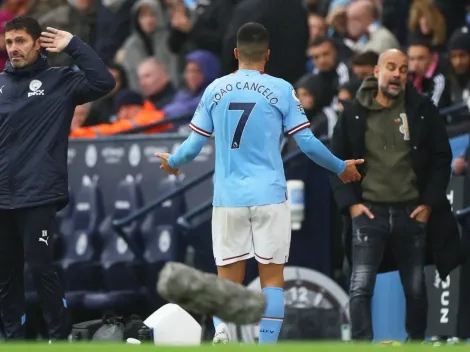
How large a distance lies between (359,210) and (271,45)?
3531 millimetres

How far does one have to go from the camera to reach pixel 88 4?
2042cm

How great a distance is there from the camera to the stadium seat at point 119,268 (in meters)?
15.5

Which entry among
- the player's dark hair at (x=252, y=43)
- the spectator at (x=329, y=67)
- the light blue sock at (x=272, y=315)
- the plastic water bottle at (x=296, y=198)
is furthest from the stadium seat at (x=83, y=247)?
the player's dark hair at (x=252, y=43)

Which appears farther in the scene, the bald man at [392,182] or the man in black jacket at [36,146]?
the bald man at [392,182]

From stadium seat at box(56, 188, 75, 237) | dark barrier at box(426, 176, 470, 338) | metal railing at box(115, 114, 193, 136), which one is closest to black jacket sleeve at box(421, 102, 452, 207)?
dark barrier at box(426, 176, 470, 338)

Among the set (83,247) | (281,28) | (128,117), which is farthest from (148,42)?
(83,247)

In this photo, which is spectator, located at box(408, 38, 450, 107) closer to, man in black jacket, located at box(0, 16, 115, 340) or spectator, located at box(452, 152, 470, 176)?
spectator, located at box(452, 152, 470, 176)

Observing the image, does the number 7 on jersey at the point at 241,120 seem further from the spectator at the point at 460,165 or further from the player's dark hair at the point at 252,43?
the spectator at the point at 460,165

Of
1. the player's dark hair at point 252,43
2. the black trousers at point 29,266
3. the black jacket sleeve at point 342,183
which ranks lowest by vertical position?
the black trousers at point 29,266

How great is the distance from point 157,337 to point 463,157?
3.25 m

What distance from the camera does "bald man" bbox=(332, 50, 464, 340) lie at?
12.9 meters

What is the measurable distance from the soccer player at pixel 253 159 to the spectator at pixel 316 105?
3.27 meters

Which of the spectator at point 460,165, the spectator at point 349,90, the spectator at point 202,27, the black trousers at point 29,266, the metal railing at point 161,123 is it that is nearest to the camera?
the black trousers at point 29,266

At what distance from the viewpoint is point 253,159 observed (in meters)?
11.8
